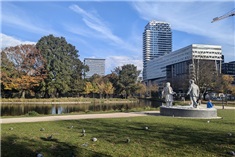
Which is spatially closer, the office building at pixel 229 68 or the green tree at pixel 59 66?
the green tree at pixel 59 66

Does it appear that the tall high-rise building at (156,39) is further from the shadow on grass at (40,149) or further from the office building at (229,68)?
the shadow on grass at (40,149)

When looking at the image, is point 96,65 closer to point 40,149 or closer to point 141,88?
point 141,88

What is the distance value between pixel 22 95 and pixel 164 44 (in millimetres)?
127157

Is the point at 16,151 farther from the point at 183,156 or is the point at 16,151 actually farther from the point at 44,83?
the point at 44,83

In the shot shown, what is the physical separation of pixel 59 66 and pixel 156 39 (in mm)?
119097

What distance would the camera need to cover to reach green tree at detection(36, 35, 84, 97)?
50.3 metres

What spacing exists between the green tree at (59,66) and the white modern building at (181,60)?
34214 mm

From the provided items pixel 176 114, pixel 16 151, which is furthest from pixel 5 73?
pixel 16 151

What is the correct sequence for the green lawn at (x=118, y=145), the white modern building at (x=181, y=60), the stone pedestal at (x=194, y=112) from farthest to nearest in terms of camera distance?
1. the white modern building at (x=181, y=60)
2. the stone pedestal at (x=194, y=112)
3. the green lawn at (x=118, y=145)

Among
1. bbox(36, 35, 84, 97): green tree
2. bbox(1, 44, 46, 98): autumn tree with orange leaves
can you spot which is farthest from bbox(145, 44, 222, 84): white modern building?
bbox(1, 44, 46, 98): autumn tree with orange leaves

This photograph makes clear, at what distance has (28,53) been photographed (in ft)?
159

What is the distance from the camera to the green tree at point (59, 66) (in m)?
50.3

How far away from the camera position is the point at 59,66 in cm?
5203

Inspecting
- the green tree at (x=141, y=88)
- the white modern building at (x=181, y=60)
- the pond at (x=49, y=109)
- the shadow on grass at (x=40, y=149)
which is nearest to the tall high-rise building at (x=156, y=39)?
the white modern building at (x=181, y=60)
